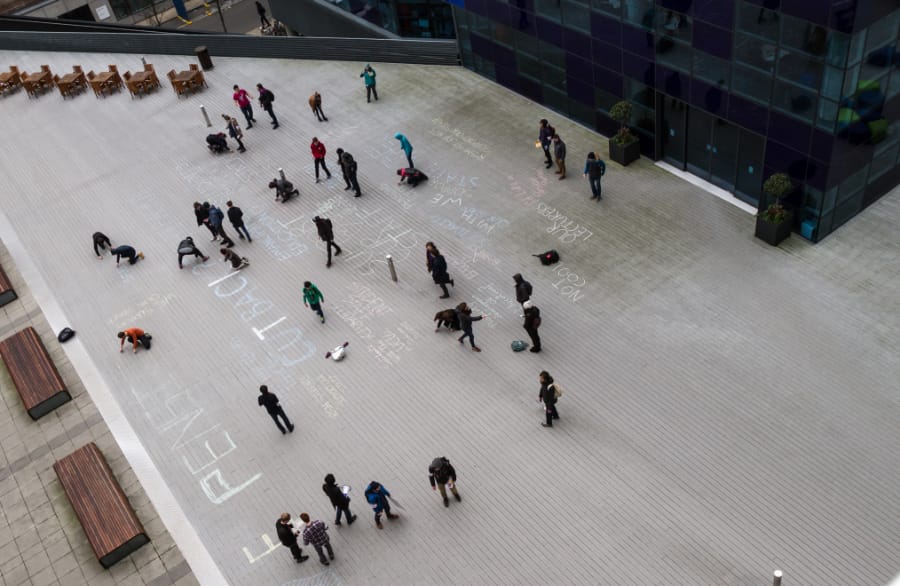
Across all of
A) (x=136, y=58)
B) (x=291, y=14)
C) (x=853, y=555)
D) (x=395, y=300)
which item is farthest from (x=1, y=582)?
(x=291, y=14)

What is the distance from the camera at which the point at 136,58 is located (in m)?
38.0

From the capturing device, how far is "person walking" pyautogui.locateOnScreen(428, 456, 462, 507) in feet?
55.1

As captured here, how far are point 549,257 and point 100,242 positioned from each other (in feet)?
47.6

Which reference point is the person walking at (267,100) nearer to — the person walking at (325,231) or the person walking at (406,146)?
the person walking at (406,146)

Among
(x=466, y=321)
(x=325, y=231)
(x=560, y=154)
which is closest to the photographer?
(x=466, y=321)

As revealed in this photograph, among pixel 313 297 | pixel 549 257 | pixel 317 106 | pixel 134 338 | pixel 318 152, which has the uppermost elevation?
pixel 318 152

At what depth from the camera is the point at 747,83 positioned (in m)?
21.5

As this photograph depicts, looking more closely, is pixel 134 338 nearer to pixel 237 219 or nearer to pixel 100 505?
pixel 237 219

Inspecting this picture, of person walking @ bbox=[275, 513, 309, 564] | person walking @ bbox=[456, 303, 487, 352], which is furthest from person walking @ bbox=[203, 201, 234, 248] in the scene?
person walking @ bbox=[275, 513, 309, 564]

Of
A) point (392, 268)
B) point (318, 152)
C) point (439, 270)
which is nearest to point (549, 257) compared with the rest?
point (439, 270)

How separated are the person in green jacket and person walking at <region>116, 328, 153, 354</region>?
4.70 metres

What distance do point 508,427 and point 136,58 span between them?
1120 inches

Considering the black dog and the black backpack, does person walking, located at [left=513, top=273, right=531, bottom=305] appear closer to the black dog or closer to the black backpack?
the black dog

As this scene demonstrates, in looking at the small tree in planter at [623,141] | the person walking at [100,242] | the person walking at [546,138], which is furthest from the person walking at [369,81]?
the person walking at [100,242]
